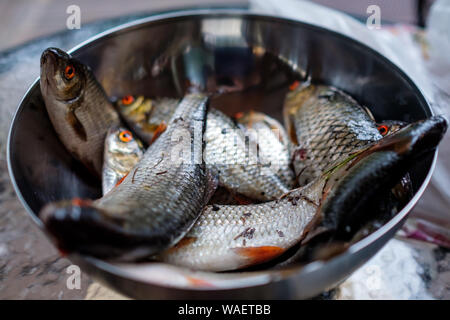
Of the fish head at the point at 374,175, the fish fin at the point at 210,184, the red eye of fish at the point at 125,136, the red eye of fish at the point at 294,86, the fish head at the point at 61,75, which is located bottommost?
the fish fin at the point at 210,184

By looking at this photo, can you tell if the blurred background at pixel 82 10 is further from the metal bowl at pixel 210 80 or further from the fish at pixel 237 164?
the fish at pixel 237 164

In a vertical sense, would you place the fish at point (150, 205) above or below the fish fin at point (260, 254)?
above

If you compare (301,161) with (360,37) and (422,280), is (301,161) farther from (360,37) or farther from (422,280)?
(360,37)

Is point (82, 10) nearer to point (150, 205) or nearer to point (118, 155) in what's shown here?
point (118, 155)

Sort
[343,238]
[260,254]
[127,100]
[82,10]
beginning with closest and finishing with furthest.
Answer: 1. [343,238]
2. [260,254]
3. [127,100]
4. [82,10]

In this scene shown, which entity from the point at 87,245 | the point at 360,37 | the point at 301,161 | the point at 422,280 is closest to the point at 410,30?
the point at 360,37

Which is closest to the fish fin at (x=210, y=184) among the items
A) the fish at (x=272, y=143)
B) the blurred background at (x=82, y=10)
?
the fish at (x=272, y=143)

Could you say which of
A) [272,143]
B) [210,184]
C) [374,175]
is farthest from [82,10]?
[374,175]
